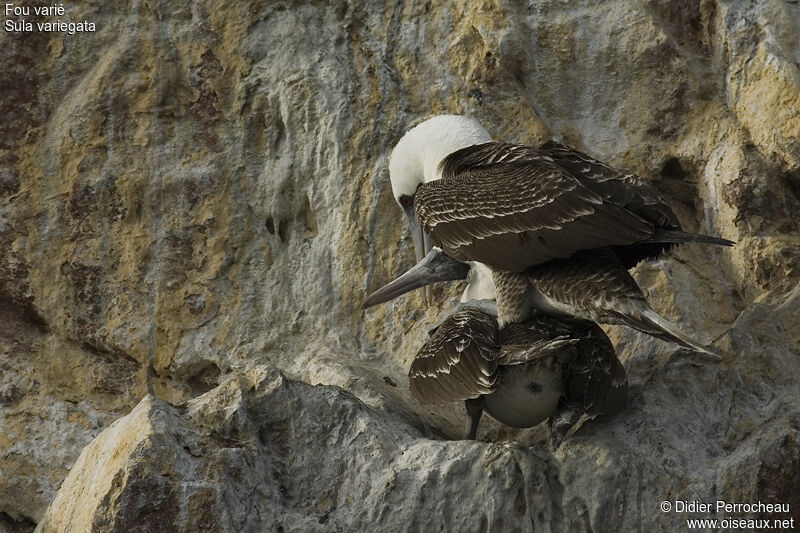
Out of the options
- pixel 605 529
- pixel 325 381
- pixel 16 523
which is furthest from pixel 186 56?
pixel 605 529

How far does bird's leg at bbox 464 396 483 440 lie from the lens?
536 cm

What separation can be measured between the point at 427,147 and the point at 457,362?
164cm

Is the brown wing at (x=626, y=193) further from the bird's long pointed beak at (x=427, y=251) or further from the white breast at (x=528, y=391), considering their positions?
the bird's long pointed beak at (x=427, y=251)

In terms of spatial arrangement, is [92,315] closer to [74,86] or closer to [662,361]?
[74,86]

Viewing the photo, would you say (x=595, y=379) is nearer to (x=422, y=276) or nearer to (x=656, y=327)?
(x=656, y=327)

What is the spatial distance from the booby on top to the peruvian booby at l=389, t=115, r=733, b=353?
16.0 inches

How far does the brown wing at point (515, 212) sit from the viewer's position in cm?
518

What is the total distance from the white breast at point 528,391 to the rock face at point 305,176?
1.38 feet

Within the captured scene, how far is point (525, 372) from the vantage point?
5145 mm

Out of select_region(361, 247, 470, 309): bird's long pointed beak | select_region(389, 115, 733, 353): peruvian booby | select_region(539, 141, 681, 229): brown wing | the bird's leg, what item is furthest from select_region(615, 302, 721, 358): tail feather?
select_region(361, 247, 470, 309): bird's long pointed beak

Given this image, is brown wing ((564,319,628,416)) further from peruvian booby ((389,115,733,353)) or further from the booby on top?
the booby on top

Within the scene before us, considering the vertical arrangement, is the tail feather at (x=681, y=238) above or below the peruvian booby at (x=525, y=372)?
above

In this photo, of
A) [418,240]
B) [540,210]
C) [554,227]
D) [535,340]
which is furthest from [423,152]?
[535,340]

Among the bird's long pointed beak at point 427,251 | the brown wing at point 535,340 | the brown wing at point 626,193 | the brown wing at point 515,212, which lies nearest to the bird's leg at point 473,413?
the brown wing at point 535,340
